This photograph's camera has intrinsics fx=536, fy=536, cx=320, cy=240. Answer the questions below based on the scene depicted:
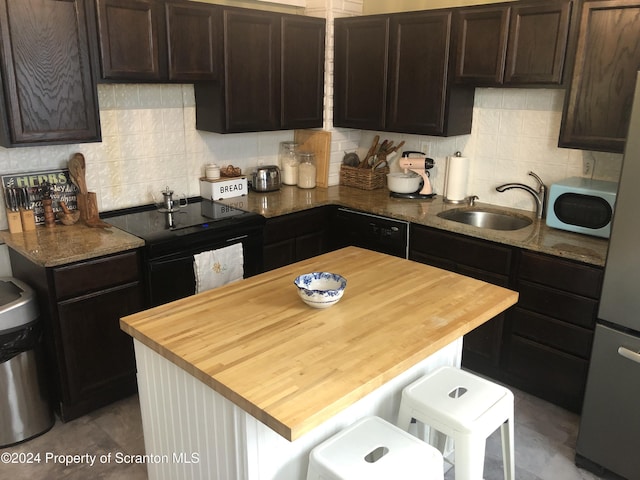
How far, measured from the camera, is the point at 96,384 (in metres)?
2.80

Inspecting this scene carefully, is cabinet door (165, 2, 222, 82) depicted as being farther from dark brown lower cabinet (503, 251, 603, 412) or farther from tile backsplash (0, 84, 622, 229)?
dark brown lower cabinet (503, 251, 603, 412)

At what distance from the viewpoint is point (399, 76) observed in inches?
141

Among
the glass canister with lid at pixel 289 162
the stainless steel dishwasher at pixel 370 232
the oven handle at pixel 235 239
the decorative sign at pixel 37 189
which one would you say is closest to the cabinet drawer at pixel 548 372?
the stainless steel dishwasher at pixel 370 232

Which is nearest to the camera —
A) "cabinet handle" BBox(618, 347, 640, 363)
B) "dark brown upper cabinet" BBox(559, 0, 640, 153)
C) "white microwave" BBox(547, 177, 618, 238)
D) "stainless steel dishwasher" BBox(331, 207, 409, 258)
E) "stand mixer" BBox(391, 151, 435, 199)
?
"cabinet handle" BBox(618, 347, 640, 363)

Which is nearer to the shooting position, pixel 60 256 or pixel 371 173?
pixel 60 256

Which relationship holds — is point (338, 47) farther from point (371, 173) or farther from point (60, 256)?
point (60, 256)

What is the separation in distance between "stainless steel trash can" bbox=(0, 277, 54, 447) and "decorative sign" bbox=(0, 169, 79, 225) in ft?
1.45

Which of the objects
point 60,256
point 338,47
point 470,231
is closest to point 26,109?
point 60,256

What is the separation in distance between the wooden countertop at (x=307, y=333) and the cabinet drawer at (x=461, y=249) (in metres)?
0.81

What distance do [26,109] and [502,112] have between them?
107 inches

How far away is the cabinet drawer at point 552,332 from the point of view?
2738mm

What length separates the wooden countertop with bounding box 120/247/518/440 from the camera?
56.1 inches

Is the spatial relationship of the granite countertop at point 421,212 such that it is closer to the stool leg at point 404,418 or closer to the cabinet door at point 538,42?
the cabinet door at point 538,42

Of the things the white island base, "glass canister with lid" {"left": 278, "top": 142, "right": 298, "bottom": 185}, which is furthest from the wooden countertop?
"glass canister with lid" {"left": 278, "top": 142, "right": 298, "bottom": 185}
